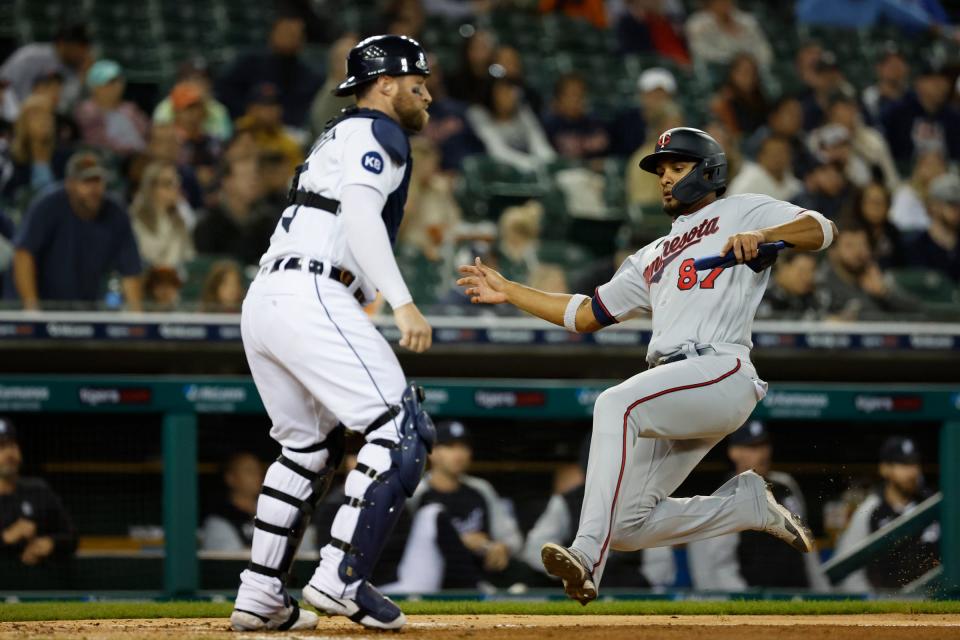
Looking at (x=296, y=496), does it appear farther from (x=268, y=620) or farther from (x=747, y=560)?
(x=747, y=560)

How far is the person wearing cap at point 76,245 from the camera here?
6.98m

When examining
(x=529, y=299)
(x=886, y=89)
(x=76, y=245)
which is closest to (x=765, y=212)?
(x=529, y=299)

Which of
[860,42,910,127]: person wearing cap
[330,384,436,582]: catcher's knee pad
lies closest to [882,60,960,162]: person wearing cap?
[860,42,910,127]: person wearing cap

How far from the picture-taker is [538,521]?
21.6 ft

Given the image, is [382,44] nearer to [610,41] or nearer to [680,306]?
[680,306]

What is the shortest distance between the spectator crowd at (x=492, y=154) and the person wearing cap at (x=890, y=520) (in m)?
0.91

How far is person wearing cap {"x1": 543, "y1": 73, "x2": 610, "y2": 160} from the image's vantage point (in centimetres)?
1025

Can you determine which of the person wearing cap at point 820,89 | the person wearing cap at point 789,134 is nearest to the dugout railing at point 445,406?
the person wearing cap at point 789,134

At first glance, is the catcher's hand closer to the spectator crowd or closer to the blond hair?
the spectator crowd

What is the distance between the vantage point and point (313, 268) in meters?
4.10

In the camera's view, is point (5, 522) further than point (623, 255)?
No

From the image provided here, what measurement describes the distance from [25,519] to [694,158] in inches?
134

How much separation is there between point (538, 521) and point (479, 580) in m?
0.40

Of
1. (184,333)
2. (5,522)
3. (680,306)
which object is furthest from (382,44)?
(5,522)
